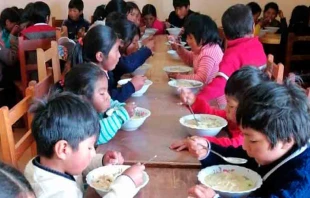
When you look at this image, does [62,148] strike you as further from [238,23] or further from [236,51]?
[238,23]

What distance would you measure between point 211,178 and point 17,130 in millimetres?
2633

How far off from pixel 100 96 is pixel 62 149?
0.50 m

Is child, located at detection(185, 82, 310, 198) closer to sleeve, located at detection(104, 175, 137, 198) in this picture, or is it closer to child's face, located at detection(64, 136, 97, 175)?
sleeve, located at detection(104, 175, 137, 198)

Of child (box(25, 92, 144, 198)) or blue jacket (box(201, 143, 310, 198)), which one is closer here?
blue jacket (box(201, 143, 310, 198))

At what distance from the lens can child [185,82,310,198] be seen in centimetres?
107

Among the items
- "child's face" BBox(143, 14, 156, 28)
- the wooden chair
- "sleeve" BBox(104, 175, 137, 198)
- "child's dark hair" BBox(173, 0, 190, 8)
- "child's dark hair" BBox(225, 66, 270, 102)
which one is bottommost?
the wooden chair

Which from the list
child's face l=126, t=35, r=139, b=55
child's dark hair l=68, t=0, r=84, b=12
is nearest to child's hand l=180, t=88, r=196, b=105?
child's face l=126, t=35, r=139, b=55

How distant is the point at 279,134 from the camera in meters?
1.08

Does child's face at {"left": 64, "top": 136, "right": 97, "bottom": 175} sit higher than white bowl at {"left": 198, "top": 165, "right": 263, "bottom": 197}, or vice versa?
child's face at {"left": 64, "top": 136, "right": 97, "bottom": 175}

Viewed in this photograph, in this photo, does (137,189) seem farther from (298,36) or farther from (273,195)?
(298,36)

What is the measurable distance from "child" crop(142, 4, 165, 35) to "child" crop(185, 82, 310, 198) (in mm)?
3609

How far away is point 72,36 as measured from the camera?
4.52 meters

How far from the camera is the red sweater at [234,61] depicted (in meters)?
2.19

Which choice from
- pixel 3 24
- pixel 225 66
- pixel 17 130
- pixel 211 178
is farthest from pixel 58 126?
pixel 3 24
